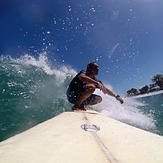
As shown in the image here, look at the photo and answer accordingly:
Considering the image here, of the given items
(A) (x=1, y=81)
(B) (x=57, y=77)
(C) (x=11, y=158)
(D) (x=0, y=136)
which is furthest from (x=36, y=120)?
(B) (x=57, y=77)

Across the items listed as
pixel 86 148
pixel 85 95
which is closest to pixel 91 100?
pixel 85 95

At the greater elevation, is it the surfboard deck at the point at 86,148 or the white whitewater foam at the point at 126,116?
the white whitewater foam at the point at 126,116

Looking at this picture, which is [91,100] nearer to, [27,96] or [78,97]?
[78,97]

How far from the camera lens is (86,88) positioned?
475 centimetres

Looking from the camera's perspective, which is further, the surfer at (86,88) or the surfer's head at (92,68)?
the surfer's head at (92,68)

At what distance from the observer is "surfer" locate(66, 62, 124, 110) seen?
4723 mm

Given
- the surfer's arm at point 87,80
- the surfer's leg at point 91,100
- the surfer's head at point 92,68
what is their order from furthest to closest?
1. the surfer's leg at point 91,100
2. the surfer's head at point 92,68
3. the surfer's arm at point 87,80

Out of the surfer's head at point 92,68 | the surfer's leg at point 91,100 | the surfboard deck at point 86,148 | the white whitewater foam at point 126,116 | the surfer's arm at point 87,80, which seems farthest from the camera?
the white whitewater foam at point 126,116

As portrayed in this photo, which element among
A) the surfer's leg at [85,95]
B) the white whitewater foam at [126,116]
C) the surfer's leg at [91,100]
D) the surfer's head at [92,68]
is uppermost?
the white whitewater foam at [126,116]

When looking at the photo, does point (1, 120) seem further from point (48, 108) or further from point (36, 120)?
point (48, 108)

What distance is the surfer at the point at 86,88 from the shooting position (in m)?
4.72

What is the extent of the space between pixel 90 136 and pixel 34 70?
11.4 meters

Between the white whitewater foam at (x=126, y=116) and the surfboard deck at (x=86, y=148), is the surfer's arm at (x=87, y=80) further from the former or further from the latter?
the white whitewater foam at (x=126, y=116)

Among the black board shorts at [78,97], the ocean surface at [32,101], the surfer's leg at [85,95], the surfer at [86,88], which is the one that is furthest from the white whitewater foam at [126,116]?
the surfer's leg at [85,95]
